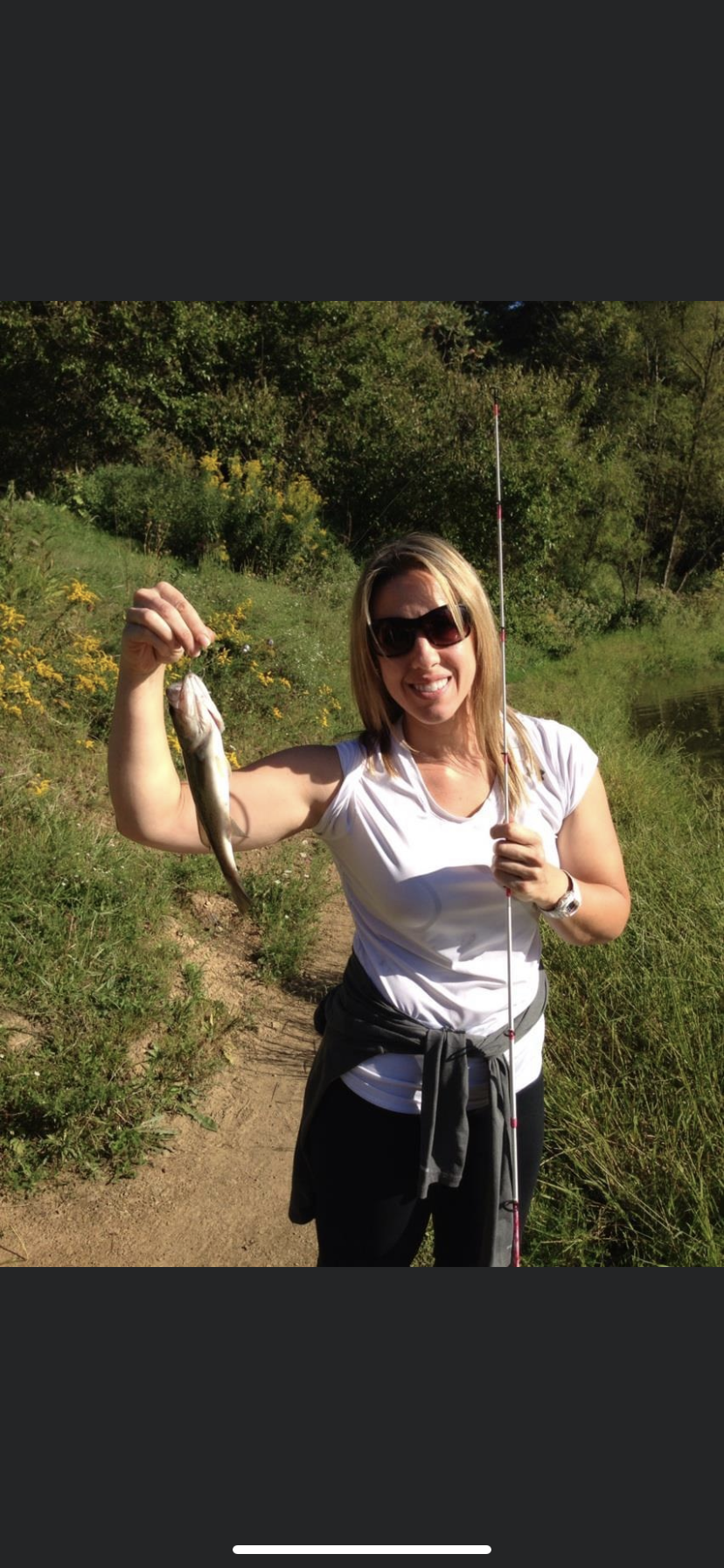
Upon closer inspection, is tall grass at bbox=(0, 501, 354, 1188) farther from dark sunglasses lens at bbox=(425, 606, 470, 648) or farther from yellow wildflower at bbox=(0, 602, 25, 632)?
dark sunglasses lens at bbox=(425, 606, 470, 648)

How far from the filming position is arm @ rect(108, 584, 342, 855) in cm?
168

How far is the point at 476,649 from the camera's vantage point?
1972 mm

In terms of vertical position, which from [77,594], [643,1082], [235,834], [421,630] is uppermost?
[77,594]

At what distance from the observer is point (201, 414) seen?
62.2 feet

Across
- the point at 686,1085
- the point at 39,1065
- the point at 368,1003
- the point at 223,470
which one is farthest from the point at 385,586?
the point at 223,470

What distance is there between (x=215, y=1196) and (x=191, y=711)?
285cm

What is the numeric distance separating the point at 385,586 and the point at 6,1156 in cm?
287

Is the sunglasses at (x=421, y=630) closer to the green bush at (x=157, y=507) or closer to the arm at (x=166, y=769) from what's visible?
the arm at (x=166, y=769)

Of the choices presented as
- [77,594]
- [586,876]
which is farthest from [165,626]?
[77,594]

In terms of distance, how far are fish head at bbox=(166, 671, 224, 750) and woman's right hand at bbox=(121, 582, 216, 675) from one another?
0.06 m

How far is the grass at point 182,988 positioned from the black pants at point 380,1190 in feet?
5.10

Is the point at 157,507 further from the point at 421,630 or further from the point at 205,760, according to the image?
the point at 205,760

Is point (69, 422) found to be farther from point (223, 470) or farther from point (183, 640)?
point (183, 640)

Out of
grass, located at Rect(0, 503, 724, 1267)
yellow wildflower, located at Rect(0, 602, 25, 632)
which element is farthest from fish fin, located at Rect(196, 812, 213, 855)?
yellow wildflower, located at Rect(0, 602, 25, 632)
